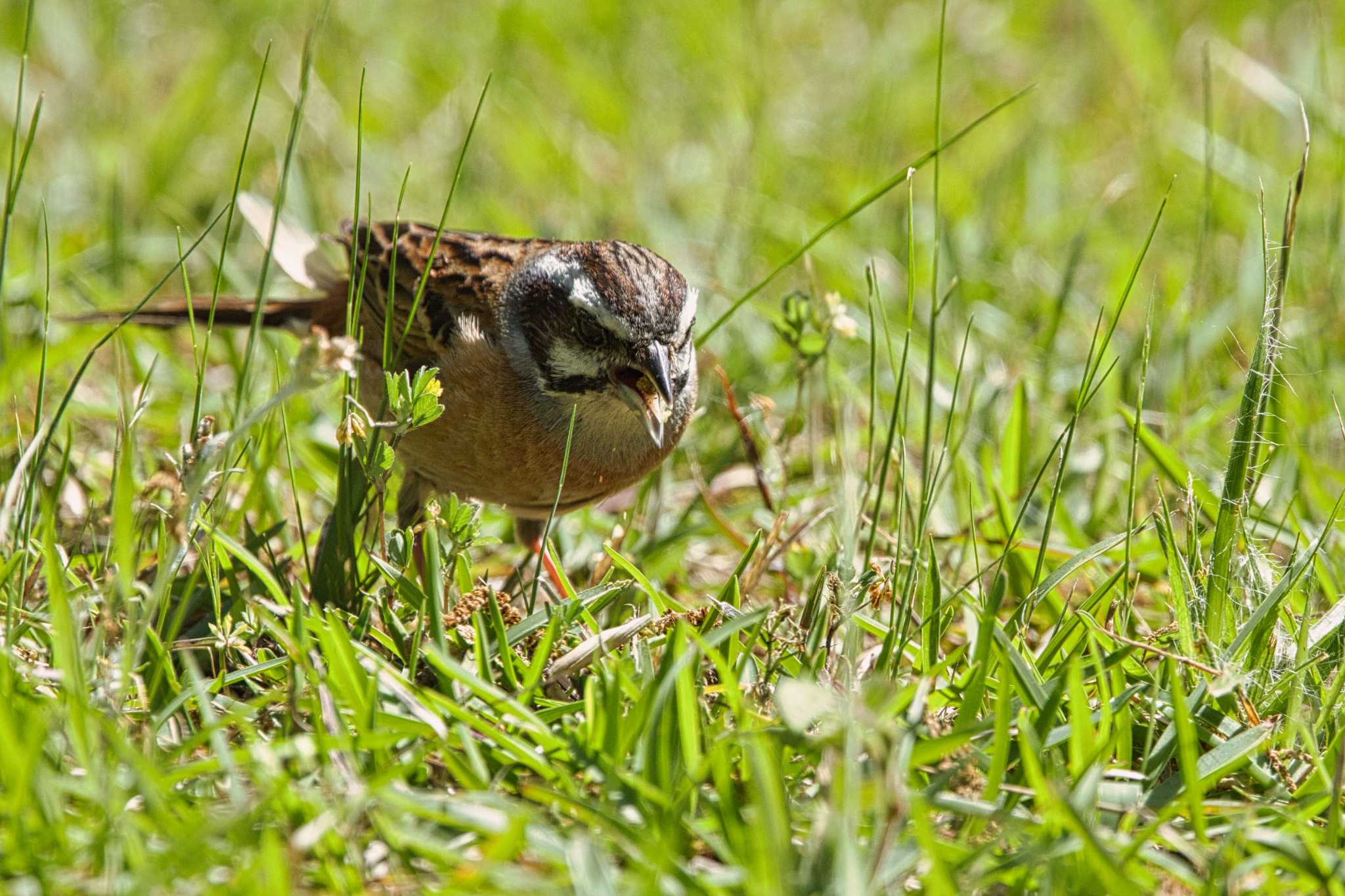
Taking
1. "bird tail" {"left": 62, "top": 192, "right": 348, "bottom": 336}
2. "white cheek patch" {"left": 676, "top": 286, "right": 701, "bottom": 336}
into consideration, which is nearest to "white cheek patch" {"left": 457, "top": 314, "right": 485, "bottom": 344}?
"white cheek patch" {"left": 676, "top": 286, "right": 701, "bottom": 336}

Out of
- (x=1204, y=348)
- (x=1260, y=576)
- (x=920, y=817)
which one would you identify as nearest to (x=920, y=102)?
(x=1204, y=348)

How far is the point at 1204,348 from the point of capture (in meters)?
6.00

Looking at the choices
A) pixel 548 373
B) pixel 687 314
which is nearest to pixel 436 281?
pixel 548 373

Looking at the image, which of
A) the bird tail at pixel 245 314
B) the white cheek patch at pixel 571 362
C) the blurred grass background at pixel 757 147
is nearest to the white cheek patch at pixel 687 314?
the white cheek patch at pixel 571 362

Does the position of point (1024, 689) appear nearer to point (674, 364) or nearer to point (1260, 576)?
point (1260, 576)

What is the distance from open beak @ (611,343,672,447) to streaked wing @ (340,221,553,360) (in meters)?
0.57

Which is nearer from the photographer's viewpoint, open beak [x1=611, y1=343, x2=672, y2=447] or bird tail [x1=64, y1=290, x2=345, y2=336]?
open beak [x1=611, y1=343, x2=672, y2=447]

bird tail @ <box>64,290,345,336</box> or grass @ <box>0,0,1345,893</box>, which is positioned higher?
bird tail @ <box>64,290,345,336</box>

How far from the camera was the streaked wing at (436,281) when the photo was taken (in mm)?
4785

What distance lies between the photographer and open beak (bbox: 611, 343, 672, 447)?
13.8ft

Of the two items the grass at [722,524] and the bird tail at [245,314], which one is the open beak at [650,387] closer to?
the grass at [722,524]

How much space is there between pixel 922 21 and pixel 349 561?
7.59 m

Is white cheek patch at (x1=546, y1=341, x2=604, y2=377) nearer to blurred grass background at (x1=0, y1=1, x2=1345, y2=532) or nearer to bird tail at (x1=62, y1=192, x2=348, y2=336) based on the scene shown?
bird tail at (x1=62, y1=192, x2=348, y2=336)

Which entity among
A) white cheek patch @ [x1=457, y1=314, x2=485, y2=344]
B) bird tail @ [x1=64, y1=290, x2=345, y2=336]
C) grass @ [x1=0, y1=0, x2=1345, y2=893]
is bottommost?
grass @ [x1=0, y1=0, x2=1345, y2=893]
